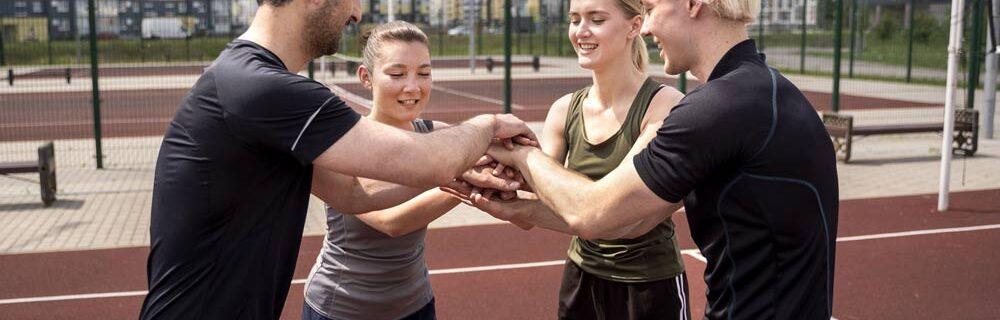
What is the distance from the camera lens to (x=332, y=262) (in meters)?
3.65

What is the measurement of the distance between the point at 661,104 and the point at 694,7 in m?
1.06

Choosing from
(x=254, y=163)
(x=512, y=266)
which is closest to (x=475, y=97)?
(x=512, y=266)

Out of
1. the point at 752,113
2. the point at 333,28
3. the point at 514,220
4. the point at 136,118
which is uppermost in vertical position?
the point at 333,28

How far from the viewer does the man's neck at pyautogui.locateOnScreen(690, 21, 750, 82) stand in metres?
2.69

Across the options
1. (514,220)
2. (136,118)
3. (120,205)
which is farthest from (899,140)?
(136,118)

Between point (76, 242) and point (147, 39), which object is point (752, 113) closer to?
point (76, 242)

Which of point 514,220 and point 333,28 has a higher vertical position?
point 333,28

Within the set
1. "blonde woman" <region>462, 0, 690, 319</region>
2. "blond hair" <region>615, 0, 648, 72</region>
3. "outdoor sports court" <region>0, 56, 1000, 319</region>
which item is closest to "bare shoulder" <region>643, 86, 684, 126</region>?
"blonde woman" <region>462, 0, 690, 319</region>

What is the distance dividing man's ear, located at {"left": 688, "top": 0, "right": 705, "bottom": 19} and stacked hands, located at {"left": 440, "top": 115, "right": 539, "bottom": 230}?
0.77m

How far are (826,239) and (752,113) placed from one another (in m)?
0.41

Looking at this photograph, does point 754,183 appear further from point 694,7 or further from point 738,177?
point 694,7

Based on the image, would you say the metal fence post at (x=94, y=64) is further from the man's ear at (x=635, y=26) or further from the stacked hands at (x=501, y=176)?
the stacked hands at (x=501, y=176)

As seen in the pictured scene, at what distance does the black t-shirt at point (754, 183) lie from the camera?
2459mm

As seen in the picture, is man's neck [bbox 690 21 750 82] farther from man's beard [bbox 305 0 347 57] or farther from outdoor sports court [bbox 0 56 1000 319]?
outdoor sports court [bbox 0 56 1000 319]
